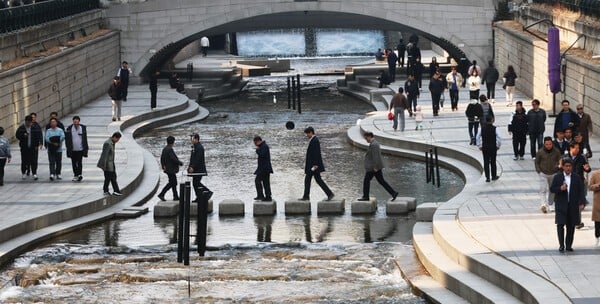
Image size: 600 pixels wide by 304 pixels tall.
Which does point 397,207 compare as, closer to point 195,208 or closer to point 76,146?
point 195,208

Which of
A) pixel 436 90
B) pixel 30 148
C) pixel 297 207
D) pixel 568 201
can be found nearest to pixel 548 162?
pixel 568 201

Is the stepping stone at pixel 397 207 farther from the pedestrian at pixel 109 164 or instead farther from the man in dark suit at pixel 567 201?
the man in dark suit at pixel 567 201

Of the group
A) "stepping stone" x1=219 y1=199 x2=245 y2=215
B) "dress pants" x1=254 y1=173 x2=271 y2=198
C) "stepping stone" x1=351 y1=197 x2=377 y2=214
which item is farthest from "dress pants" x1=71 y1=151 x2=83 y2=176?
"stepping stone" x1=351 y1=197 x2=377 y2=214

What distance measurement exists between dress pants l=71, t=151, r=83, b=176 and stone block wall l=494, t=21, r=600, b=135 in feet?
39.3

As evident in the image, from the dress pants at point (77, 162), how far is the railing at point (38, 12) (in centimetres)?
1089

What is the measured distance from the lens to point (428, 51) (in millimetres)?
73625

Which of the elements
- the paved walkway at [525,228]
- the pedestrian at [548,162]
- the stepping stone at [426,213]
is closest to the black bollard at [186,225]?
the paved walkway at [525,228]

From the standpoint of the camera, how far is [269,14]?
196 ft

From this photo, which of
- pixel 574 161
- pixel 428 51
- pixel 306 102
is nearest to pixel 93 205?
pixel 574 161

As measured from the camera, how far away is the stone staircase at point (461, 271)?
20.5 metres

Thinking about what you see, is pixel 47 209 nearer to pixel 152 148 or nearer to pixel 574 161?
pixel 574 161

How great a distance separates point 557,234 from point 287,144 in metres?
18.4

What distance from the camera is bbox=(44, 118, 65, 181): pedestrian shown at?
32219mm

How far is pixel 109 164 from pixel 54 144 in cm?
249
